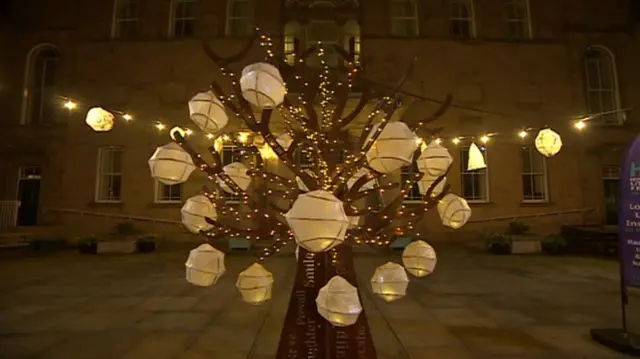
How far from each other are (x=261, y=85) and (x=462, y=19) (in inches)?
562

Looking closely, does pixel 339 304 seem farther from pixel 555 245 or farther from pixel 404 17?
pixel 404 17

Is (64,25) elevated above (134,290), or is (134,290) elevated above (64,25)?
(64,25)

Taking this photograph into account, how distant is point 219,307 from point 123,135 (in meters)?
9.70

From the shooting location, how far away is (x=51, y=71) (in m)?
13.8

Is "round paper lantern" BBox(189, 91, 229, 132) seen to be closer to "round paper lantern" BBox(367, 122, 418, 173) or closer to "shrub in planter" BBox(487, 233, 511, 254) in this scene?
"round paper lantern" BBox(367, 122, 418, 173)

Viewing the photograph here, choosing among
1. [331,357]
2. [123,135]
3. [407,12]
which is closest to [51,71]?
[123,135]

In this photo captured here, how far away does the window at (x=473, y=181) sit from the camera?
41.2 feet

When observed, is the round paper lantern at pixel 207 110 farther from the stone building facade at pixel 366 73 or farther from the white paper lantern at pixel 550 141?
the stone building facade at pixel 366 73

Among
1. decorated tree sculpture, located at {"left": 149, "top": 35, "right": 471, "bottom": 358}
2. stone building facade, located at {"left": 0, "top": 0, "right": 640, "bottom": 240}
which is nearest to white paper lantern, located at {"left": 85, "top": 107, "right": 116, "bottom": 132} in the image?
stone building facade, located at {"left": 0, "top": 0, "right": 640, "bottom": 240}

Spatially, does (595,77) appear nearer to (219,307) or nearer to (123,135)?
(219,307)

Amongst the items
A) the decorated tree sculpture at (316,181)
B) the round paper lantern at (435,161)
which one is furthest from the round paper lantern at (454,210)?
the round paper lantern at (435,161)

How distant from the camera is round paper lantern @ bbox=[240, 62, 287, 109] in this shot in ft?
5.51

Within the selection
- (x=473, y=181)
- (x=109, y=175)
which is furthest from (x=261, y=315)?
(x=109, y=175)

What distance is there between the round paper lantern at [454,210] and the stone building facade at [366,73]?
33.8 ft
